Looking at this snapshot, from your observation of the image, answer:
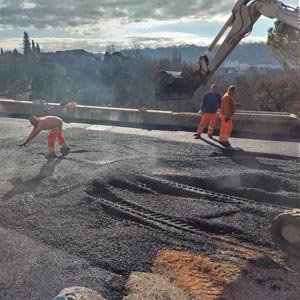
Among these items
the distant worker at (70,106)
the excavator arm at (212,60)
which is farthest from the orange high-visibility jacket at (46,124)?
the distant worker at (70,106)

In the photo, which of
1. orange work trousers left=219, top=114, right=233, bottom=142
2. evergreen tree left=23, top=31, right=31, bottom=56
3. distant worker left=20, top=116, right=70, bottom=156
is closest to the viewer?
distant worker left=20, top=116, right=70, bottom=156

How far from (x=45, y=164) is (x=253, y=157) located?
15.9 feet

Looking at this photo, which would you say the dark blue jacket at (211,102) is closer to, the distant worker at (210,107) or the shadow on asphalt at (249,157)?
the distant worker at (210,107)

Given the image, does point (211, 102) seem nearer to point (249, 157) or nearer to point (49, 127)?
point (249, 157)

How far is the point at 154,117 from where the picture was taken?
13.6 metres

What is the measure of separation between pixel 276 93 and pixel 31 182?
30430mm

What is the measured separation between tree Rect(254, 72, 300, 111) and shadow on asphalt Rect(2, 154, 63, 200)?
2499cm

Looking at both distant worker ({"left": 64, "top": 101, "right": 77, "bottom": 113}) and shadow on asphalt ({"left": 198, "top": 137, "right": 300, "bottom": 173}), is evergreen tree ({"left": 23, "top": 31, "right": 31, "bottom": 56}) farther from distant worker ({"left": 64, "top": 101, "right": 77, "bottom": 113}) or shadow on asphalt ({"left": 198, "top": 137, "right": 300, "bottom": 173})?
shadow on asphalt ({"left": 198, "top": 137, "right": 300, "bottom": 173})

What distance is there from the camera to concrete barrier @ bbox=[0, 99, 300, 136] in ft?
38.6

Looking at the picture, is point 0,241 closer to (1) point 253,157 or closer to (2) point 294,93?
(1) point 253,157

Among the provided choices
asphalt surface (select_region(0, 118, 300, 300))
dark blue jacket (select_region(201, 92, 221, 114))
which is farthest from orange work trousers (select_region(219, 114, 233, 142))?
dark blue jacket (select_region(201, 92, 221, 114))

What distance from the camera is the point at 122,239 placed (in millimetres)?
5055

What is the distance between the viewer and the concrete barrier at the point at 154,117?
1177 centimetres

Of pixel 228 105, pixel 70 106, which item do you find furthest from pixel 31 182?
pixel 70 106
